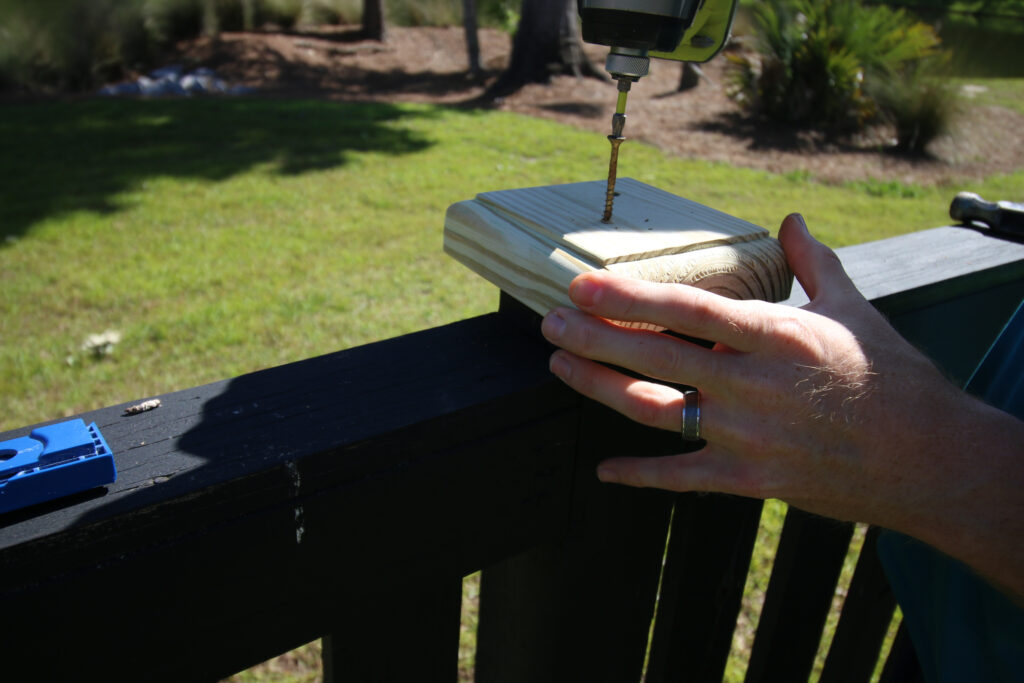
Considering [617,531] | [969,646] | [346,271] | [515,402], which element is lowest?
[346,271]

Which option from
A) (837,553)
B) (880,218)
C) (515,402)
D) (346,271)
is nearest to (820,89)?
(880,218)

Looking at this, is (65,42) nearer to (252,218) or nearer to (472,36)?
(472,36)

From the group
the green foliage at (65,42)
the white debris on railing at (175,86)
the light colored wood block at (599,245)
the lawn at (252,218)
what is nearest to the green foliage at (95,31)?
the green foliage at (65,42)

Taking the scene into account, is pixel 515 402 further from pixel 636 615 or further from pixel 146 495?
pixel 636 615

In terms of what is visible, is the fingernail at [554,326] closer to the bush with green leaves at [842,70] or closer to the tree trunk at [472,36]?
the bush with green leaves at [842,70]

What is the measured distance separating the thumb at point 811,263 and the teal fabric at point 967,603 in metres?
0.40

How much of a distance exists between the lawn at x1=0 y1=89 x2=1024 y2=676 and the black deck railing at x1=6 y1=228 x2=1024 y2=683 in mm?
2804

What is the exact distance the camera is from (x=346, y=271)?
467cm

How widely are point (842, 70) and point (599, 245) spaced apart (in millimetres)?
8769

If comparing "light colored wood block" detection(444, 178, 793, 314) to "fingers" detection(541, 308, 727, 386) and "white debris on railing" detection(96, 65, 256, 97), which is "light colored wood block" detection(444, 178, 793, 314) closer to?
"fingers" detection(541, 308, 727, 386)

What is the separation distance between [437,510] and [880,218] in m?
A: 6.36

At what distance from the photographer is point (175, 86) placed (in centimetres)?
962

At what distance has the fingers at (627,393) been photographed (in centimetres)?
78

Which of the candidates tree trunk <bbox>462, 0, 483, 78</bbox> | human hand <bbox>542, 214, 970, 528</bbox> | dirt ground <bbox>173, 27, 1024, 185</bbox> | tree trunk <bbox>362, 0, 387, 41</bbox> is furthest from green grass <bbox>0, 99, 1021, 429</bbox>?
tree trunk <bbox>362, 0, 387, 41</bbox>
